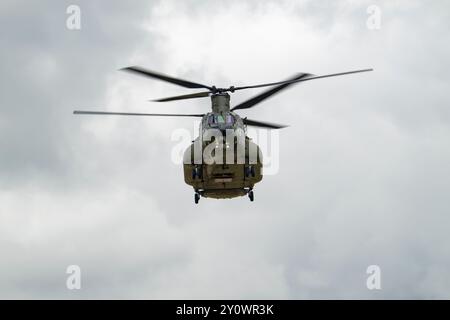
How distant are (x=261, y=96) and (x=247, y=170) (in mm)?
5763

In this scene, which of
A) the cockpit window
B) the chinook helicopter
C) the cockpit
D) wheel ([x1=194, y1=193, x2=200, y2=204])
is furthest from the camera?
wheel ([x1=194, y1=193, x2=200, y2=204])

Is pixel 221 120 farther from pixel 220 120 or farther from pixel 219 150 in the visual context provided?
pixel 219 150

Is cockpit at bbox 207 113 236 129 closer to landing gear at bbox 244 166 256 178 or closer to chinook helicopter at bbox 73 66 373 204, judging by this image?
chinook helicopter at bbox 73 66 373 204

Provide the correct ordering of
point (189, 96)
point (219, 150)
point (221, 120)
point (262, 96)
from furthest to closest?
point (262, 96) → point (189, 96) → point (221, 120) → point (219, 150)

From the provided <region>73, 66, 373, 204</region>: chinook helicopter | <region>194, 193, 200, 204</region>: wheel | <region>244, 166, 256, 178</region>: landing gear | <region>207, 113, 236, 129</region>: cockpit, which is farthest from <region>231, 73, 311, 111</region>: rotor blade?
<region>194, 193, 200, 204</region>: wheel

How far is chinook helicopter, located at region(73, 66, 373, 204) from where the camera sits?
105 ft

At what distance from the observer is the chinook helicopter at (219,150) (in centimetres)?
3212

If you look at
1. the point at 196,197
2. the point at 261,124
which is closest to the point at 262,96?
the point at 261,124

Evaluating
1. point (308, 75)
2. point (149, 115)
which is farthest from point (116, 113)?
point (308, 75)

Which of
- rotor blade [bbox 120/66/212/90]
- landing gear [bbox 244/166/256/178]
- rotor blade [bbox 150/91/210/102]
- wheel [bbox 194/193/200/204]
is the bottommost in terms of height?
wheel [bbox 194/193/200/204]

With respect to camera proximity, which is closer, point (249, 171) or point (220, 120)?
point (249, 171)

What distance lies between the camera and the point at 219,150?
3219 cm

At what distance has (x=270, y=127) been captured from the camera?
37969 mm

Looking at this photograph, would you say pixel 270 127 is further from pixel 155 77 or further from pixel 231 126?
pixel 155 77
